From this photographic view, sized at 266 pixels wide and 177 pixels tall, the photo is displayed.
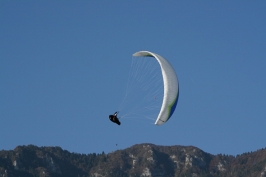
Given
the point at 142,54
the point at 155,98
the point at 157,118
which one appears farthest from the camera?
the point at 142,54

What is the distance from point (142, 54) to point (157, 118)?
11.9 meters

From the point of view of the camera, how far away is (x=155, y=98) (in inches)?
3501

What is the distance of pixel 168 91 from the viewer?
99.5m

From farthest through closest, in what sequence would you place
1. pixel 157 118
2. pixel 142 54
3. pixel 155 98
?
pixel 142 54 < pixel 157 118 < pixel 155 98

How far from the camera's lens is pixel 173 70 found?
333 ft

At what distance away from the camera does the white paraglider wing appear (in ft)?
322

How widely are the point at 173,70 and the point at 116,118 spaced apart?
942 centimetres

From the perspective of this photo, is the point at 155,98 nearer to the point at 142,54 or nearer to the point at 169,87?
the point at 169,87

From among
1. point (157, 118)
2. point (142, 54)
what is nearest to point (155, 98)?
point (157, 118)

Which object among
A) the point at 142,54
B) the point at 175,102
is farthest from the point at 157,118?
the point at 142,54

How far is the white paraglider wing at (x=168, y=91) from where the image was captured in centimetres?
9806

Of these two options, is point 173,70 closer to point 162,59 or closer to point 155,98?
point 162,59

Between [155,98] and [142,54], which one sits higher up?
[142,54]

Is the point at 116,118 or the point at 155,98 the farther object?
the point at 116,118
